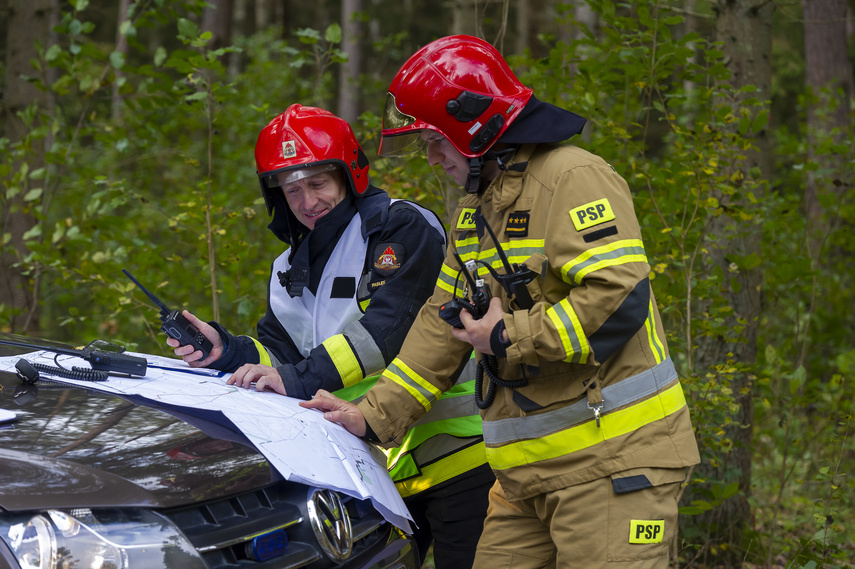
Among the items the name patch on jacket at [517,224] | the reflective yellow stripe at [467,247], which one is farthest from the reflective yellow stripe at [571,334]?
the reflective yellow stripe at [467,247]

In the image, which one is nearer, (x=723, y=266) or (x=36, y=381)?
(x=36, y=381)

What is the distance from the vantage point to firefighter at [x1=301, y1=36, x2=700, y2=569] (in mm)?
2172

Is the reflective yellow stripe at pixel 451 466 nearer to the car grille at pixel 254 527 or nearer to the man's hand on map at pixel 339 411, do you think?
the man's hand on map at pixel 339 411

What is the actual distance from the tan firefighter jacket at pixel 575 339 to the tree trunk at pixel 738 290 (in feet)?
6.60

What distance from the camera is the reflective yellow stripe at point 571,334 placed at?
6.95 ft

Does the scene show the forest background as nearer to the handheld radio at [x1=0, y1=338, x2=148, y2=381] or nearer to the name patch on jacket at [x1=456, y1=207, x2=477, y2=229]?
the name patch on jacket at [x1=456, y1=207, x2=477, y2=229]

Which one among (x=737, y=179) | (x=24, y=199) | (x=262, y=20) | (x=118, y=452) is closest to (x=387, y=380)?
(x=118, y=452)

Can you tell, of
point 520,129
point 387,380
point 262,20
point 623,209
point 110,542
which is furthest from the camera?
point 262,20

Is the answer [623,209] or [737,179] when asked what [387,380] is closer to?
[623,209]

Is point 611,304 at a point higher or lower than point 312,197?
lower

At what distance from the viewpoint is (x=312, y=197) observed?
3.13m

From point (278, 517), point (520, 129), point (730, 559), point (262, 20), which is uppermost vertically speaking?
point (262, 20)

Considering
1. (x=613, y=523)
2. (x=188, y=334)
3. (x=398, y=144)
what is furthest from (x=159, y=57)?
(x=613, y=523)

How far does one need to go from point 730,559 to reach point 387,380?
103 inches
